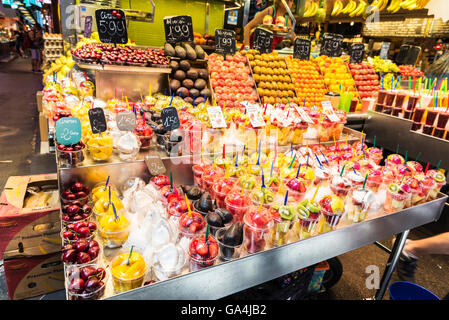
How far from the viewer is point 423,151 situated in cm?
315

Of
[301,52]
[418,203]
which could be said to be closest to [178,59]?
[301,52]

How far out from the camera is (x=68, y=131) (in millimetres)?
1668

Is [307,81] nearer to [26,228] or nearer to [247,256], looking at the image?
[247,256]

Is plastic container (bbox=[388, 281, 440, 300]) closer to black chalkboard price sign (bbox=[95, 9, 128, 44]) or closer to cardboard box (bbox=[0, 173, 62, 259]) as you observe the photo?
cardboard box (bbox=[0, 173, 62, 259])

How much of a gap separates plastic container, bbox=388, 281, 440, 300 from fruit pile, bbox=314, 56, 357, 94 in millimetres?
2947

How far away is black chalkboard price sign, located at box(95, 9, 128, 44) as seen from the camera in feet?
8.53

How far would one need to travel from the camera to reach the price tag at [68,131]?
164 cm

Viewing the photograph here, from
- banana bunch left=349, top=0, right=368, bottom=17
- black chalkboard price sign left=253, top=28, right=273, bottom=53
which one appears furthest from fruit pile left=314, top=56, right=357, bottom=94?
banana bunch left=349, top=0, right=368, bottom=17

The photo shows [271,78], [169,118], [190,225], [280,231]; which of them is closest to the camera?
[190,225]

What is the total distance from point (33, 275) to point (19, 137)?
4.07 m

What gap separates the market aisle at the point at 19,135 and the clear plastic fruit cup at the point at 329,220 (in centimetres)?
368

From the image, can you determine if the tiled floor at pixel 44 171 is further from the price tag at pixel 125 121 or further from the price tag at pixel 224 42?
the price tag at pixel 224 42

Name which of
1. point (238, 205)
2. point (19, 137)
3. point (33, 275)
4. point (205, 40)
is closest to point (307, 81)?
point (205, 40)
